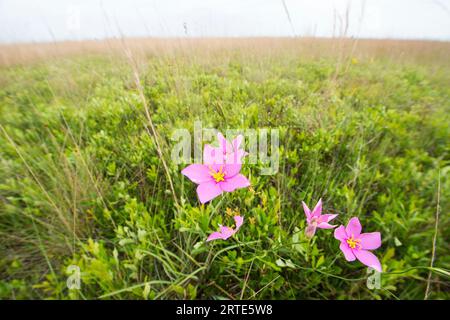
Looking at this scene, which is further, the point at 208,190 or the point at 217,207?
the point at 217,207

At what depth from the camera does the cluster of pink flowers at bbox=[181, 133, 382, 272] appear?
82cm

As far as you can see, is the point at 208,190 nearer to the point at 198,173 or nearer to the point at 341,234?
the point at 198,173

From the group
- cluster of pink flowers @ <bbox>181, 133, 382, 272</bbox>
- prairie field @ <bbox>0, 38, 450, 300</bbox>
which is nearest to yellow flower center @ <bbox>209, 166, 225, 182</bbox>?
cluster of pink flowers @ <bbox>181, 133, 382, 272</bbox>

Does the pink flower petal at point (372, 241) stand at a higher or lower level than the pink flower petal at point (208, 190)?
lower

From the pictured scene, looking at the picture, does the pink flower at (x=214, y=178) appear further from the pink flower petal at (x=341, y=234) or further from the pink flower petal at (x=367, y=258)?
the pink flower petal at (x=367, y=258)

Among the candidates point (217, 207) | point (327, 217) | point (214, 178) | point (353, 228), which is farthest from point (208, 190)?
point (353, 228)

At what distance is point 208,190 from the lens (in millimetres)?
811

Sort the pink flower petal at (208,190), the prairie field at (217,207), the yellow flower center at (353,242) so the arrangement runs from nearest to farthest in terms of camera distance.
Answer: the pink flower petal at (208,190) < the yellow flower center at (353,242) < the prairie field at (217,207)

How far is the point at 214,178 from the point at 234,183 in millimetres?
78

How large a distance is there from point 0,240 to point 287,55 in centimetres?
443

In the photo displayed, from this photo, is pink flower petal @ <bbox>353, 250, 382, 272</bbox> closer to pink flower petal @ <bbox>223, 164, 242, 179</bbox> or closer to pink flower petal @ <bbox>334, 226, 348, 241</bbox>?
pink flower petal @ <bbox>334, 226, 348, 241</bbox>

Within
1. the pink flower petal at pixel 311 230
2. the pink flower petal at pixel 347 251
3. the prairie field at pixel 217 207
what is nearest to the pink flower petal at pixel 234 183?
the prairie field at pixel 217 207

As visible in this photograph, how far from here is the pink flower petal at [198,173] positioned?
2.70ft
